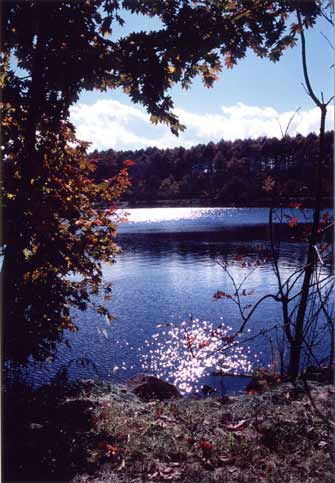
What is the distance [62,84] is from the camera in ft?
19.5

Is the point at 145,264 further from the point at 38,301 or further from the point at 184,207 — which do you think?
the point at 184,207

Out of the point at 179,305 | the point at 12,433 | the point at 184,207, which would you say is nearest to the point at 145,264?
the point at 179,305

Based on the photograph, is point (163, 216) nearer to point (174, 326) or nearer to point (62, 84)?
point (174, 326)

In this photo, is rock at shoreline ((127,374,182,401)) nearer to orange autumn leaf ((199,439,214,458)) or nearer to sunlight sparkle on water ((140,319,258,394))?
sunlight sparkle on water ((140,319,258,394))

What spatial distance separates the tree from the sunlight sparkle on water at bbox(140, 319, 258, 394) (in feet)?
27.0

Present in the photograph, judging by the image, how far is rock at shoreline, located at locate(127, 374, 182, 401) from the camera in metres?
10.6

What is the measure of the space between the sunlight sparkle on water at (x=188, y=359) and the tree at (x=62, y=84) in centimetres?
823

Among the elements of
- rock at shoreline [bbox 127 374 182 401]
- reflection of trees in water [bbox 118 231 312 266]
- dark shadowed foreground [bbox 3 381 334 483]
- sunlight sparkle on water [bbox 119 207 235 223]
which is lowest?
rock at shoreline [bbox 127 374 182 401]

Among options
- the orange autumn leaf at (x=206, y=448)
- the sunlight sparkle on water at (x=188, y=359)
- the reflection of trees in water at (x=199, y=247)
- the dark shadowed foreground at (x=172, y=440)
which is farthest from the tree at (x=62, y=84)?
the reflection of trees in water at (x=199, y=247)

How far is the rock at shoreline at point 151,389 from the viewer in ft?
34.7

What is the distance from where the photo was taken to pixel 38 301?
6.40 meters

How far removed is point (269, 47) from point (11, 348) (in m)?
6.25

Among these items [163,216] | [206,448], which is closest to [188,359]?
[206,448]

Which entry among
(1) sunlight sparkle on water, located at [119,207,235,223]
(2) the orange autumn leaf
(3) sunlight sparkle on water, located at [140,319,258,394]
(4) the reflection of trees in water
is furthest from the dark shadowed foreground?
(1) sunlight sparkle on water, located at [119,207,235,223]
